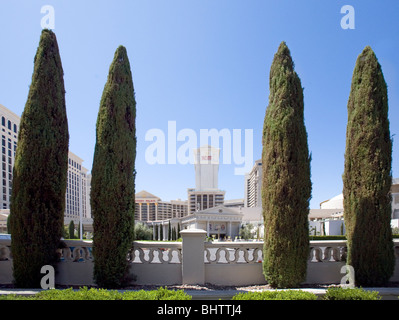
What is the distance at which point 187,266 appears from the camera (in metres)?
8.22

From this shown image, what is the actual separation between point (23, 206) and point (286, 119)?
7225 mm

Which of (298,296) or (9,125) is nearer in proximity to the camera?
(298,296)

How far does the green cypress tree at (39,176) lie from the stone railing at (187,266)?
664 millimetres

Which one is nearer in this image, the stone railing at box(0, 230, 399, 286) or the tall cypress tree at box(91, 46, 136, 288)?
the tall cypress tree at box(91, 46, 136, 288)

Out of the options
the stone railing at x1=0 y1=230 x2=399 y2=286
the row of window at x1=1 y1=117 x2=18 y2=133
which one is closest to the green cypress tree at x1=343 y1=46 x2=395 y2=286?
the stone railing at x1=0 y1=230 x2=399 y2=286

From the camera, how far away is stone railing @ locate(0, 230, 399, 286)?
27.0 ft

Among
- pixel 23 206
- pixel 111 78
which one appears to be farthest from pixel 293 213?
pixel 23 206

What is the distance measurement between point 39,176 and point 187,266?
4572 millimetres

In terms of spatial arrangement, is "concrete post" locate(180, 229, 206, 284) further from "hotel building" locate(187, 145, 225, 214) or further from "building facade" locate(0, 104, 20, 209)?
"hotel building" locate(187, 145, 225, 214)

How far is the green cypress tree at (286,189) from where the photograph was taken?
784 cm

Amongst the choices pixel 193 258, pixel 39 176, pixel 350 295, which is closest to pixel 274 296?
pixel 350 295

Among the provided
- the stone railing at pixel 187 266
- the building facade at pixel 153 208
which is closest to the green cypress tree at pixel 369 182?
the stone railing at pixel 187 266

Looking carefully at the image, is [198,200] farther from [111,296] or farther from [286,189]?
[111,296]
